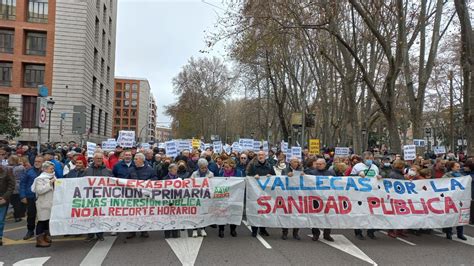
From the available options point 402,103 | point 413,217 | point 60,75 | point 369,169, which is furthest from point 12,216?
point 402,103

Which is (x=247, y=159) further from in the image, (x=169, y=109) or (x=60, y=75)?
(x=169, y=109)

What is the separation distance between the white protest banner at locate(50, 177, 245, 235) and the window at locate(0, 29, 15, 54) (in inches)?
1431

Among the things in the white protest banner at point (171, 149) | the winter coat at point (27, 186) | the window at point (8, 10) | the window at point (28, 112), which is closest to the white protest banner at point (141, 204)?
the winter coat at point (27, 186)

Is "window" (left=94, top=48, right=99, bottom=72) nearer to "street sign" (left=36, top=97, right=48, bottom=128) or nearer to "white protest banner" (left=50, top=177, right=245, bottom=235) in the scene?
"street sign" (left=36, top=97, right=48, bottom=128)

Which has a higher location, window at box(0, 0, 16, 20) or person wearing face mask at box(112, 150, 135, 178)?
window at box(0, 0, 16, 20)

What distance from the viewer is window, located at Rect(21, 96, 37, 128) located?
3766 centimetres

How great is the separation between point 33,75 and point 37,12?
19.6 feet

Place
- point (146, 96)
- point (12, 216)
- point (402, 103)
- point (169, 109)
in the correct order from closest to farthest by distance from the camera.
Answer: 1. point (12, 216)
2. point (402, 103)
3. point (169, 109)
4. point (146, 96)

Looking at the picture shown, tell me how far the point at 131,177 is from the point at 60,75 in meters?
33.8

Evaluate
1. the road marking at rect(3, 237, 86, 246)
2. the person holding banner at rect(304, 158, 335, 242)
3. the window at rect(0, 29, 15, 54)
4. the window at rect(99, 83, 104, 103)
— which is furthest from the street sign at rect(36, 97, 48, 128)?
the window at rect(99, 83, 104, 103)

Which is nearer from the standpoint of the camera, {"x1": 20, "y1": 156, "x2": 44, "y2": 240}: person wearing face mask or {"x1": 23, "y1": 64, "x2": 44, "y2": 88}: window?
{"x1": 20, "y1": 156, "x2": 44, "y2": 240}: person wearing face mask

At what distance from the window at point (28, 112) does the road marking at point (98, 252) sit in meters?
34.5

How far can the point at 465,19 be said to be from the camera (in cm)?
1254

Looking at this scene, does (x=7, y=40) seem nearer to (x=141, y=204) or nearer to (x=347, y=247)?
(x=141, y=204)
